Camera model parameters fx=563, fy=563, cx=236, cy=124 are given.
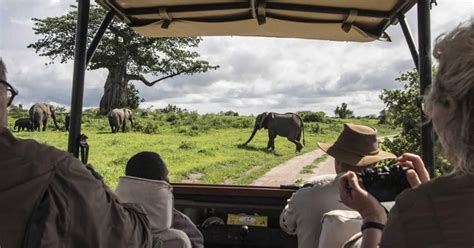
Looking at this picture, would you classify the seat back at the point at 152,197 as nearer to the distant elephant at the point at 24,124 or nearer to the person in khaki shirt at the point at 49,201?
the person in khaki shirt at the point at 49,201

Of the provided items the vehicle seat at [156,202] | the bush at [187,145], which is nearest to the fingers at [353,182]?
the vehicle seat at [156,202]

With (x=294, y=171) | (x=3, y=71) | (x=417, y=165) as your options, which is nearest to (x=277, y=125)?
(x=294, y=171)

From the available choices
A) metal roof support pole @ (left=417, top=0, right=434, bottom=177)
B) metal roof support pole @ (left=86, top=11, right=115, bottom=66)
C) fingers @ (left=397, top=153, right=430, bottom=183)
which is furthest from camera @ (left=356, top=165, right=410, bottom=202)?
metal roof support pole @ (left=86, top=11, right=115, bottom=66)

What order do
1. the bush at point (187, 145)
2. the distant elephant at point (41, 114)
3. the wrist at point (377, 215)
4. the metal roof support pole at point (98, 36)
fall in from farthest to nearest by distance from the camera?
the distant elephant at point (41, 114) < the bush at point (187, 145) < the metal roof support pole at point (98, 36) < the wrist at point (377, 215)

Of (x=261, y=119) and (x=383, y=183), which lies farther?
(x=261, y=119)

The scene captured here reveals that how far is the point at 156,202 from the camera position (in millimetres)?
1727

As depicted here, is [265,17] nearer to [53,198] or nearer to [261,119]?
[53,198]

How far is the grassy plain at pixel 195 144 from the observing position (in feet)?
43.6

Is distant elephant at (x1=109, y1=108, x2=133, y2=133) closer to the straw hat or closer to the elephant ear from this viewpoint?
the elephant ear

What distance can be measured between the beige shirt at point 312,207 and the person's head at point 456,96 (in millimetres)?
1036

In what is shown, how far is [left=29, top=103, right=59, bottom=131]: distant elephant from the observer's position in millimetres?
19483

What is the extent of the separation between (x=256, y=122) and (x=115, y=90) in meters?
8.62

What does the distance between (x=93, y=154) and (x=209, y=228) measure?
1230 centimetres

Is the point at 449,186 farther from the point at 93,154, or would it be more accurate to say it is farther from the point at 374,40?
the point at 93,154
